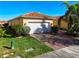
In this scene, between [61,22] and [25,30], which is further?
[61,22]

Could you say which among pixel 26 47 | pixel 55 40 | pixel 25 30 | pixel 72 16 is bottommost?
pixel 26 47

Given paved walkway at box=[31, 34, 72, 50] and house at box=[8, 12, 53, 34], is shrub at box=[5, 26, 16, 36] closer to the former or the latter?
house at box=[8, 12, 53, 34]

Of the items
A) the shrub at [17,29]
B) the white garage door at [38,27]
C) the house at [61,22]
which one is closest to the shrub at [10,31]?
the shrub at [17,29]

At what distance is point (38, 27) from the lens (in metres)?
17.9

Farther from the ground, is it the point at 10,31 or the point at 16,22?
the point at 16,22

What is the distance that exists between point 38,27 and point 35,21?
78 centimetres

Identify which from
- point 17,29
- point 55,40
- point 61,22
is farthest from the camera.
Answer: point 61,22

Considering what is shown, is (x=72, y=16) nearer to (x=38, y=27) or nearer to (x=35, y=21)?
(x=38, y=27)

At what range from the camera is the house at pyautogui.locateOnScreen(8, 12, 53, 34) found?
54.3 feet

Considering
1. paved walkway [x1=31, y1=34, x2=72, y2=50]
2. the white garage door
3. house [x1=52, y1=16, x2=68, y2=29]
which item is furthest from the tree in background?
paved walkway [x1=31, y1=34, x2=72, y2=50]

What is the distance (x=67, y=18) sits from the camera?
20.0 m

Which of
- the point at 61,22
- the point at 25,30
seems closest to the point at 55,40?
the point at 25,30

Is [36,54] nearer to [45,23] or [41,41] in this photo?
[41,41]

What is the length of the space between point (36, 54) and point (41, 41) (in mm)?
4003
